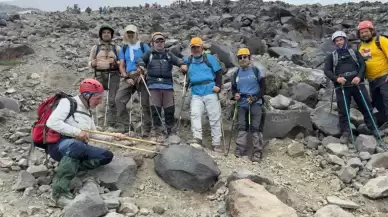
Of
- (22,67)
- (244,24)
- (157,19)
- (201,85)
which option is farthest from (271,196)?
(157,19)

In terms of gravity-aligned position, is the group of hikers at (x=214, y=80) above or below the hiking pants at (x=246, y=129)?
above

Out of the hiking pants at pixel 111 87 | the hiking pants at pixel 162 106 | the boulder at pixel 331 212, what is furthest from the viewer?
the hiking pants at pixel 111 87

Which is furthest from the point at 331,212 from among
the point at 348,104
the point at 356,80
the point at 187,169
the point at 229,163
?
the point at 348,104

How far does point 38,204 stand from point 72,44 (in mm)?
12345

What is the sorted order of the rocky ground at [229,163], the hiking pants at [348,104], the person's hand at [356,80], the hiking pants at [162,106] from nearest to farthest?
the rocky ground at [229,163]
the person's hand at [356,80]
the hiking pants at [162,106]
the hiking pants at [348,104]

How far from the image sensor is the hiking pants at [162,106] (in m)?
10.4

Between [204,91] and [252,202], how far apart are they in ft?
12.6

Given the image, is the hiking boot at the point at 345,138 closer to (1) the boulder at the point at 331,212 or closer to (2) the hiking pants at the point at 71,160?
(1) the boulder at the point at 331,212

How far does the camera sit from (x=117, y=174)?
801 cm

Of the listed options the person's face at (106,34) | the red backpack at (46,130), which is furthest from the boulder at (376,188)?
the person's face at (106,34)

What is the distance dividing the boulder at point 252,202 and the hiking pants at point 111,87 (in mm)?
4923

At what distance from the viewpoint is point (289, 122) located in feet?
36.5

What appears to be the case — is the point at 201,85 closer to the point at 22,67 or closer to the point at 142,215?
the point at 142,215

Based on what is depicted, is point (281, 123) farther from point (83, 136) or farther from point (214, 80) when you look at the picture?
point (83, 136)
